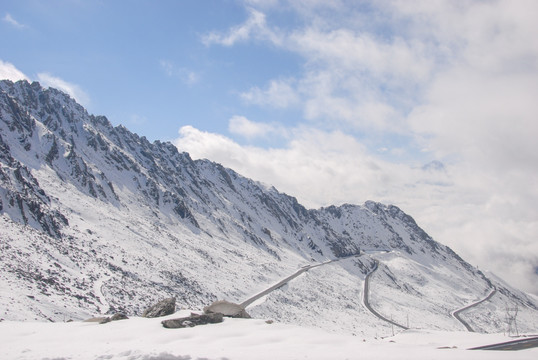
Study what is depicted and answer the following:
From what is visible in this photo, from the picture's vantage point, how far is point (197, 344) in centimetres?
1580

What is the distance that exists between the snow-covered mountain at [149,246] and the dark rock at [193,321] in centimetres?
1682

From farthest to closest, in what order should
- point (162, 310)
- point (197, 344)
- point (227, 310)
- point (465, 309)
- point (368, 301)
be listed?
point (465, 309), point (368, 301), point (162, 310), point (227, 310), point (197, 344)

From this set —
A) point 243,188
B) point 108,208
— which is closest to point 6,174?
point 108,208

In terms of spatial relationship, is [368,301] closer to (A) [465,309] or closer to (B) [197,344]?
(A) [465,309]

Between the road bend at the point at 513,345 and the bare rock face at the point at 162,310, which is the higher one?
the bare rock face at the point at 162,310

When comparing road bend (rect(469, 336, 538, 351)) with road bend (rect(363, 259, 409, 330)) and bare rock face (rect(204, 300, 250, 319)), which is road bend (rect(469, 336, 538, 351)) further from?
road bend (rect(363, 259, 409, 330))

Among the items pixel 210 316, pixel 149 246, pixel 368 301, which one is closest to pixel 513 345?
pixel 210 316

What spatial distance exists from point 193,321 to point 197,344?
12.3ft

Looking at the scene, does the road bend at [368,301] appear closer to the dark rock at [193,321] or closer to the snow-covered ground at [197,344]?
the snow-covered ground at [197,344]

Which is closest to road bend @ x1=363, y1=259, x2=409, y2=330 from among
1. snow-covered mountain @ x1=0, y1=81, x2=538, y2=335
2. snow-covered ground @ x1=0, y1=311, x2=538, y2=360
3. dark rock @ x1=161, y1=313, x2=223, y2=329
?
snow-covered mountain @ x1=0, y1=81, x2=538, y2=335

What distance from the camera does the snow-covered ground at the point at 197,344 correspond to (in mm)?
14305

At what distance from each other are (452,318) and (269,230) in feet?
264

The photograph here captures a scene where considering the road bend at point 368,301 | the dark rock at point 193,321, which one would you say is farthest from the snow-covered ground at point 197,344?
the road bend at point 368,301

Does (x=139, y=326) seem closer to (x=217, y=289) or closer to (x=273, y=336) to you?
(x=273, y=336)
